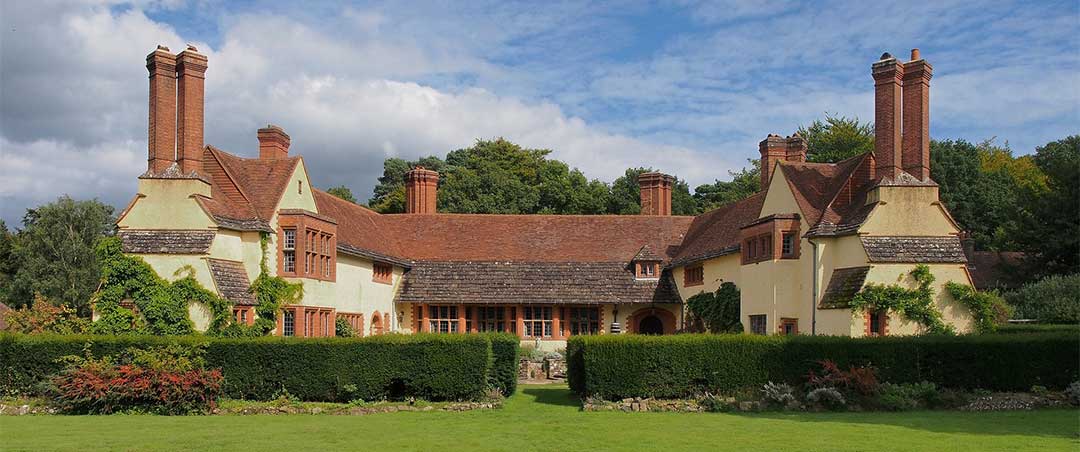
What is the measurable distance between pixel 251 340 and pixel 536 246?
66.1 ft

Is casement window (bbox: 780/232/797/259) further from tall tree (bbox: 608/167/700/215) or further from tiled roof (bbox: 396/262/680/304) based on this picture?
tall tree (bbox: 608/167/700/215)

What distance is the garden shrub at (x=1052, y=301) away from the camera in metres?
33.1

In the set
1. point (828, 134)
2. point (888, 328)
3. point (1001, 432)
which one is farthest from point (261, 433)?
point (828, 134)

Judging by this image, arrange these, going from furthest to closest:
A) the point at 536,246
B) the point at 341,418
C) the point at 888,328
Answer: the point at 536,246, the point at 888,328, the point at 341,418

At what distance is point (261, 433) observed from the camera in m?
17.5

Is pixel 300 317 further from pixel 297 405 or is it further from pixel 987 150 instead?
pixel 987 150

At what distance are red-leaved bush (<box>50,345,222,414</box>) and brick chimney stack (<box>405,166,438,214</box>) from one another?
77.4ft

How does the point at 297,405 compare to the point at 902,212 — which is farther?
the point at 902,212

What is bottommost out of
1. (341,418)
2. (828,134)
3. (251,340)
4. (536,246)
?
(341,418)

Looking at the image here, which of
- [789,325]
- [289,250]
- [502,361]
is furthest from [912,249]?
[289,250]

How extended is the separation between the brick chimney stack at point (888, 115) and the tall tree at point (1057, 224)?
18.0 metres

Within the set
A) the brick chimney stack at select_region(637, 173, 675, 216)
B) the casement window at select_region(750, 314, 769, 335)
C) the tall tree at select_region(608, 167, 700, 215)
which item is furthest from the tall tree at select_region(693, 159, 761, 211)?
the casement window at select_region(750, 314, 769, 335)

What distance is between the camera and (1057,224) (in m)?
40.2

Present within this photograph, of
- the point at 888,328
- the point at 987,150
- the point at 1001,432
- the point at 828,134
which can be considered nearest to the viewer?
the point at 1001,432
